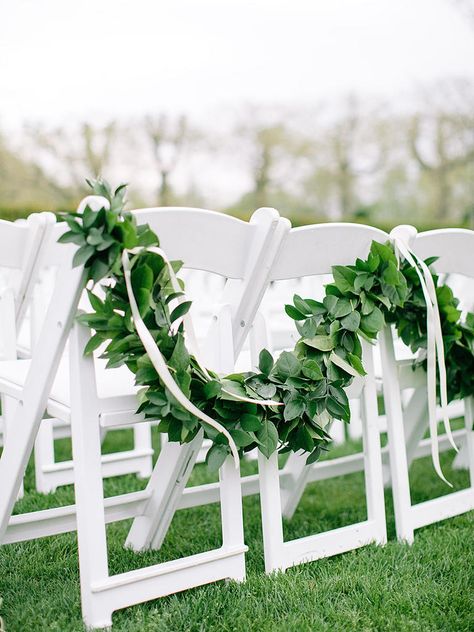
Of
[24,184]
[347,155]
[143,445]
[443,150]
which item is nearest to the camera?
[143,445]

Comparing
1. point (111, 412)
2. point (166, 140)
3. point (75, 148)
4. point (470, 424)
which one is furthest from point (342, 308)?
point (166, 140)

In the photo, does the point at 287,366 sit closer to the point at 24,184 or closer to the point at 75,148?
the point at 24,184

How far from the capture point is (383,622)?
1627 mm

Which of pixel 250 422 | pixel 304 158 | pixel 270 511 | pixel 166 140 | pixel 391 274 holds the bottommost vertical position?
pixel 270 511

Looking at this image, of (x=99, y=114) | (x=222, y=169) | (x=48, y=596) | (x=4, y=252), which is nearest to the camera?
(x=48, y=596)

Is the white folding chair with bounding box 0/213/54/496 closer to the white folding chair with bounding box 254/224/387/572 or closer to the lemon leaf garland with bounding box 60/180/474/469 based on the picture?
the lemon leaf garland with bounding box 60/180/474/469

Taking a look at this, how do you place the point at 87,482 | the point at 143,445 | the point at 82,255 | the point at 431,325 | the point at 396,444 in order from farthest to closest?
the point at 143,445, the point at 396,444, the point at 431,325, the point at 87,482, the point at 82,255

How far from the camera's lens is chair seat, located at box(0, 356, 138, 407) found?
169cm

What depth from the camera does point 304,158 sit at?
21.0m

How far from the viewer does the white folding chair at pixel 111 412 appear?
5.19ft

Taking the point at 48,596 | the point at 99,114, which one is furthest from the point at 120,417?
the point at 99,114

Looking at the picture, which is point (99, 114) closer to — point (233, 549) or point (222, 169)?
point (222, 169)

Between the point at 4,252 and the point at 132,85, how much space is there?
17703 mm

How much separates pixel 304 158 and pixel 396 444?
64.1ft
